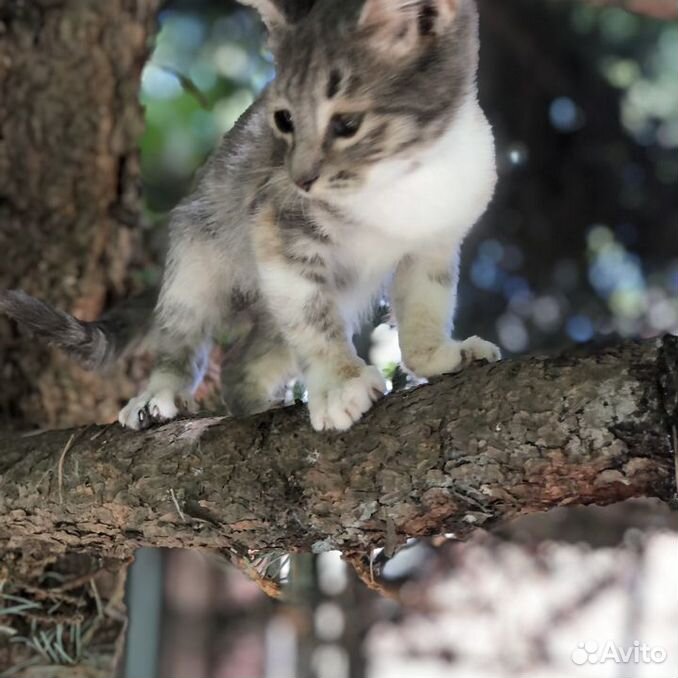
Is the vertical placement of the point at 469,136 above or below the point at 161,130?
below

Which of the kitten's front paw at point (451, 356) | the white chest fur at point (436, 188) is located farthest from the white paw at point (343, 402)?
the white chest fur at point (436, 188)

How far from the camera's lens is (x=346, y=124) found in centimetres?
102

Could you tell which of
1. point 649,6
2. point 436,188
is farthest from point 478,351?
point 649,6

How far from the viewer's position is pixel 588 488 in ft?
2.69

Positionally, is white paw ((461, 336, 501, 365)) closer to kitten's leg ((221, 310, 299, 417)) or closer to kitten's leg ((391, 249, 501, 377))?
kitten's leg ((391, 249, 501, 377))

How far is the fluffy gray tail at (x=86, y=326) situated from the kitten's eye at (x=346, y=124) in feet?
2.03

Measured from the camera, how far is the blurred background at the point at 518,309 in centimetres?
164

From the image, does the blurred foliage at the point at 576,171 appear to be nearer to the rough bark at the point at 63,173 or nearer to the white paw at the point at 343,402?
the rough bark at the point at 63,173

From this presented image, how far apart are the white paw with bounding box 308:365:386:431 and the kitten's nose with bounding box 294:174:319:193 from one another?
246mm

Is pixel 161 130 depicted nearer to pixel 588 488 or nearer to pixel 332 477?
pixel 332 477

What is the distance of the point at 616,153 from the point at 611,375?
132 centimetres

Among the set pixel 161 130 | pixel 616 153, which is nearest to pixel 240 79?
pixel 161 130

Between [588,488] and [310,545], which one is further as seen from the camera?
[310,545]

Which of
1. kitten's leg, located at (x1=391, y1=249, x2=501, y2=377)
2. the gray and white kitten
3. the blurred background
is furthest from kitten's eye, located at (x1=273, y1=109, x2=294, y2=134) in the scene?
the blurred background
